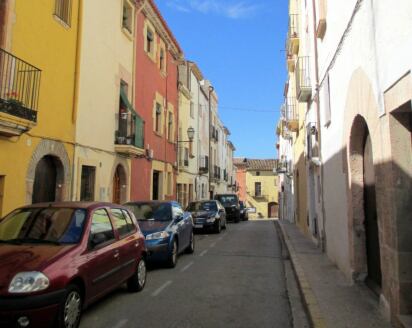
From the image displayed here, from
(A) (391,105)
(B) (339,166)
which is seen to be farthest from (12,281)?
(B) (339,166)

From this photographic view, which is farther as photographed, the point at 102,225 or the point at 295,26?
the point at 295,26

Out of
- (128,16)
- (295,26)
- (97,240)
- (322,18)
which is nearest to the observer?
(97,240)

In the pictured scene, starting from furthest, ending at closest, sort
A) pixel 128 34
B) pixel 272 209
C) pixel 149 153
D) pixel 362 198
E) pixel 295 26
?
pixel 272 209, pixel 295 26, pixel 149 153, pixel 128 34, pixel 362 198

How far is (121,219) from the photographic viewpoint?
7.16 m

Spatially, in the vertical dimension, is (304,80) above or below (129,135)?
above

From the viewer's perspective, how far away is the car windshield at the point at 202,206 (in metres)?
20.3

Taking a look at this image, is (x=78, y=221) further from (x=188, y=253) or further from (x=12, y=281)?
(x=188, y=253)

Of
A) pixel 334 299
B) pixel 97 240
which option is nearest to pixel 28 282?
pixel 97 240

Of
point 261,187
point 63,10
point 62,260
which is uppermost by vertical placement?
point 63,10

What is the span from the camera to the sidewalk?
17.4 ft

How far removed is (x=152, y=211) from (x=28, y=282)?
6.41 meters

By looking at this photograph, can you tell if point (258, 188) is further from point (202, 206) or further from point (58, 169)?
point (58, 169)

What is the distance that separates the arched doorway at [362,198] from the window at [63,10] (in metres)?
8.26

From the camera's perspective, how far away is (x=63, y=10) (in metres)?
11.5
